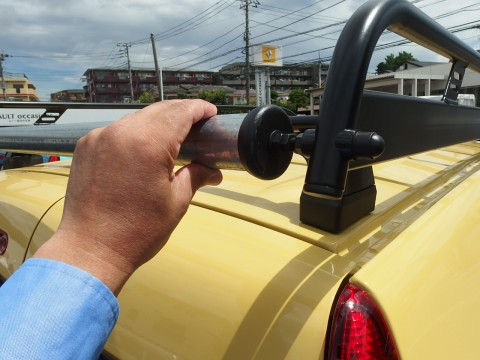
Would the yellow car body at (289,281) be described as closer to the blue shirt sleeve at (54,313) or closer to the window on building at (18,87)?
the blue shirt sleeve at (54,313)

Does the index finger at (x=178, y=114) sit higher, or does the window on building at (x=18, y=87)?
the window on building at (x=18, y=87)

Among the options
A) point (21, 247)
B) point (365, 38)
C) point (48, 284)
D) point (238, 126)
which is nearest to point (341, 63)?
point (365, 38)

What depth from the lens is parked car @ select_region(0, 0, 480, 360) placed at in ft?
3.01

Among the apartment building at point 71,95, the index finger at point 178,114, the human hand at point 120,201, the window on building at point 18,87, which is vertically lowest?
the apartment building at point 71,95

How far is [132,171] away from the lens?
73 cm

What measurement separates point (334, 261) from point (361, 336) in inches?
7.4

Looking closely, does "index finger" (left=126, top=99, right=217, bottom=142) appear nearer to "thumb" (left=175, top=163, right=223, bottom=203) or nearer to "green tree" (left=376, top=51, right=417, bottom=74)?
"thumb" (left=175, top=163, right=223, bottom=203)

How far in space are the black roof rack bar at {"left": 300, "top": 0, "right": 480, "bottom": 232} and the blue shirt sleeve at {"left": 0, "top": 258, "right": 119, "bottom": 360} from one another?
515mm

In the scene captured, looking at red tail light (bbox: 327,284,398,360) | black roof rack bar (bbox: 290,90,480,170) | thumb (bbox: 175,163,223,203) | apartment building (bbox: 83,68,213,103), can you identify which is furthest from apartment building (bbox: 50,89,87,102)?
red tail light (bbox: 327,284,398,360)

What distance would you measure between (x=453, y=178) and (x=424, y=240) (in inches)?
35.6

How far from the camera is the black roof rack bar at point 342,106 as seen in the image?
963 mm

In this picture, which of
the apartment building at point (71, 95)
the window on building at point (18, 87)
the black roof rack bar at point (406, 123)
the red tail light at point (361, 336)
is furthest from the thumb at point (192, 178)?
the apartment building at point (71, 95)

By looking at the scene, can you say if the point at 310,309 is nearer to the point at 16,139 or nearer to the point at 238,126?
the point at 238,126

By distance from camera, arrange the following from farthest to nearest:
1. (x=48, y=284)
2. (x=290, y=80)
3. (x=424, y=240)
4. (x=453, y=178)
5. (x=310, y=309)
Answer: (x=290, y=80) < (x=453, y=178) < (x=424, y=240) < (x=310, y=309) < (x=48, y=284)
